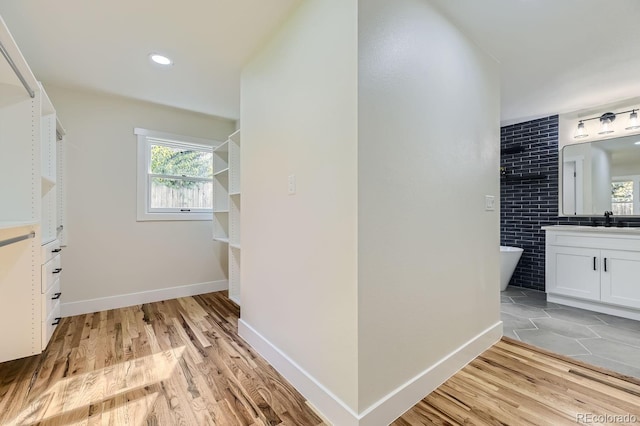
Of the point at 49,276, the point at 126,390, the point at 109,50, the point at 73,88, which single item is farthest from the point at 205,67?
the point at 126,390

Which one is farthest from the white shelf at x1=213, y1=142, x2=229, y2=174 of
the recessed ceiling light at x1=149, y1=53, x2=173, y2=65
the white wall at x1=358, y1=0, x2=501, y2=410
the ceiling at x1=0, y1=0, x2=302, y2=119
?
the white wall at x1=358, y1=0, x2=501, y2=410

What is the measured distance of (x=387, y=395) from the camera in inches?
57.8

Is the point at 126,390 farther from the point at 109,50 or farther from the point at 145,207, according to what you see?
the point at 109,50

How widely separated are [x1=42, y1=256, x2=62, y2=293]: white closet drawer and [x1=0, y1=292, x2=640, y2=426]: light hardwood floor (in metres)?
0.55

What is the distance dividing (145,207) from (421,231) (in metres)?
3.17

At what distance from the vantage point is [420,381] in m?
1.63

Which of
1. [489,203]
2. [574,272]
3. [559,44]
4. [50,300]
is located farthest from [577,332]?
[50,300]

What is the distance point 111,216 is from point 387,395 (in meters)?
3.31

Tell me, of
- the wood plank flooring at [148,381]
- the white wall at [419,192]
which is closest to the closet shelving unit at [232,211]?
the wood plank flooring at [148,381]

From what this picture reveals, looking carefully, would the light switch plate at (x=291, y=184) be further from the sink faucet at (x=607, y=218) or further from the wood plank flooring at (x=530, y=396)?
the sink faucet at (x=607, y=218)

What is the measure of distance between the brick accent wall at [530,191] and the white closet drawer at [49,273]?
508cm

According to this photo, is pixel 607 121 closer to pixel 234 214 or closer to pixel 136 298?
pixel 234 214

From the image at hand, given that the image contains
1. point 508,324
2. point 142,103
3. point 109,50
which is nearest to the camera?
point 109,50

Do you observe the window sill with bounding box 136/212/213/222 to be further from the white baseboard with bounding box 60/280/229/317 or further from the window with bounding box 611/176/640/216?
the window with bounding box 611/176/640/216
